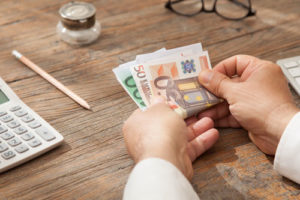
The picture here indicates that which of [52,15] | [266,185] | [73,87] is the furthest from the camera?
[52,15]

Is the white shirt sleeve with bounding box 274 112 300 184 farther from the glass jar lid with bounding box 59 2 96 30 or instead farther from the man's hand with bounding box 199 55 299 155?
the glass jar lid with bounding box 59 2 96 30

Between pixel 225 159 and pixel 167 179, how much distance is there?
0.21m

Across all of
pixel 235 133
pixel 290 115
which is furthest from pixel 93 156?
pixel 290 115

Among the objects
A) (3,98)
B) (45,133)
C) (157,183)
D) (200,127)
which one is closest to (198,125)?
(200,127)

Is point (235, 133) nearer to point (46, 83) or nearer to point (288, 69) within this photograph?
point (288, 69)

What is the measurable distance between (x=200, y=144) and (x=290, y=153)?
190 mm

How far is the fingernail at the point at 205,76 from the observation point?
963 mm

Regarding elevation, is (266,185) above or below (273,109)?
below

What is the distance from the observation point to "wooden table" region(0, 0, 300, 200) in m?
0.81

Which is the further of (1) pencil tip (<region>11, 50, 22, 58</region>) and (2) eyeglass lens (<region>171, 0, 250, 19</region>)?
(2) eyeglass lens (<region>171, 0, 250, 19</region>)

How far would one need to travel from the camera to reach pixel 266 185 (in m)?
0.81

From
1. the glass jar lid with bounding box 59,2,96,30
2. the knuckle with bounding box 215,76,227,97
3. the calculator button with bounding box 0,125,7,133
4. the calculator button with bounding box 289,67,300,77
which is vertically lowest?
the calculator button with bounding box 0,125,7,133

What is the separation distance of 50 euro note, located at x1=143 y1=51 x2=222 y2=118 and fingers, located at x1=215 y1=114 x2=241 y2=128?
0.05m

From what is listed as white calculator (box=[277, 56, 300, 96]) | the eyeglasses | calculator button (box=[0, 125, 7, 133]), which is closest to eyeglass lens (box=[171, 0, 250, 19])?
the eyeglasses
